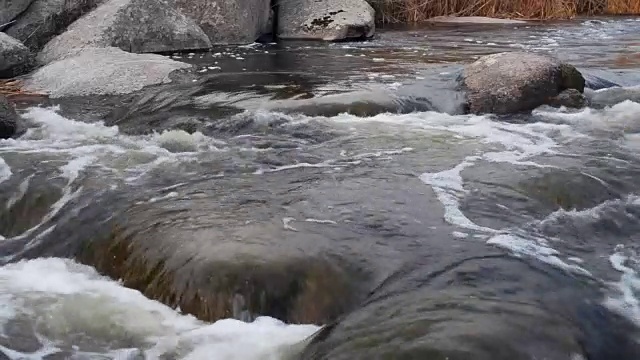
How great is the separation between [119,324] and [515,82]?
395 cm

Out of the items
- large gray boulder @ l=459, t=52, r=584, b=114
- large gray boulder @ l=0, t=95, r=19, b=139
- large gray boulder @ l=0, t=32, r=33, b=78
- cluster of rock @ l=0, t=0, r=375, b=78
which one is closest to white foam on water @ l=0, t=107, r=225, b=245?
large gray boulder @ l=0, t=95, r=19, b=139

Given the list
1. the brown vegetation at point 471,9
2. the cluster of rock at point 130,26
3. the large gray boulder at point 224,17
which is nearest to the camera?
the cluster of rock at point 130,26

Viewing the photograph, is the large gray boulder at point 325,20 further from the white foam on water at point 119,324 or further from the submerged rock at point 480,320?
the submerged rock at point 480,320

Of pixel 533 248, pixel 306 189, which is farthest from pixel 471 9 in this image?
pixel 533 248

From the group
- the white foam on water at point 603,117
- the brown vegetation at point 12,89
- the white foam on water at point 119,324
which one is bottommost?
the white foam on water at point 119,324

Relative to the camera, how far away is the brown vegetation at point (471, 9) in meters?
12.2

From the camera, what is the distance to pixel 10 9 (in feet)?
26.3

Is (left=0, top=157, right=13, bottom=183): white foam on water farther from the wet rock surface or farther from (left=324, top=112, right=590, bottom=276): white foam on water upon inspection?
the wet rock surface

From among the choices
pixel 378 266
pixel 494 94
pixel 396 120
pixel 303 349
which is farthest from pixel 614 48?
pixel 303 349

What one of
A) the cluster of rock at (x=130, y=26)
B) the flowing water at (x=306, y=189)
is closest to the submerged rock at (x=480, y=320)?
the flowing water at (x=306, y=189)

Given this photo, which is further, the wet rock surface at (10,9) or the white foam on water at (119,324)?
the wet rock surface at (10,9)

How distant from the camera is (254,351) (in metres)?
2.58

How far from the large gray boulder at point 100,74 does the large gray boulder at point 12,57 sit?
10.7 inches

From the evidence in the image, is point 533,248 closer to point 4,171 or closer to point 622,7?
point 4,171
